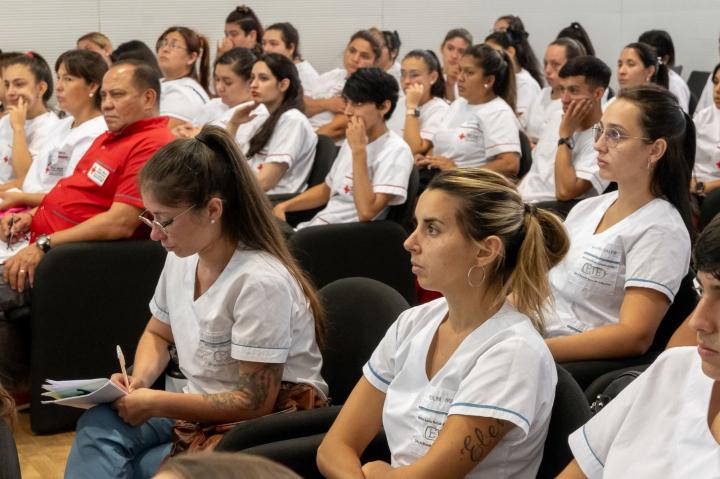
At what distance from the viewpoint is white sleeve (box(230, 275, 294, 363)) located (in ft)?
7.43

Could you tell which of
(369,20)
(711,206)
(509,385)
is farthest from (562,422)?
(369,20)

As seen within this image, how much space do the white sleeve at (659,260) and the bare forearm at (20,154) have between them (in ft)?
11.3

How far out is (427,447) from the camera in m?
1.91

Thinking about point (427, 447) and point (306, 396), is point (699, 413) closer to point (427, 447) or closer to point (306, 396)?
point (427, 447)

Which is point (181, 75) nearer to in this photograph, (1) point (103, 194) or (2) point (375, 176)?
(2) point (375, 176)

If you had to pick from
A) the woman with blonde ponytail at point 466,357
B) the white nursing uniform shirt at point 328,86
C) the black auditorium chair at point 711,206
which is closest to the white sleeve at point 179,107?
the white nursing uniform shirt at point 328,86

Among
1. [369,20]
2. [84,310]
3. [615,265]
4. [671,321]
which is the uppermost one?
[369,20]

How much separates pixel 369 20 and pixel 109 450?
6.82m

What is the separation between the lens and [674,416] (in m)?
1.61

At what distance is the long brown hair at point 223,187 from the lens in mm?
2352

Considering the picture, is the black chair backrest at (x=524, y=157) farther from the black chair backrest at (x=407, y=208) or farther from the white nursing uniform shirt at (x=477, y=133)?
the black chair backrest at (x=407, y=208)

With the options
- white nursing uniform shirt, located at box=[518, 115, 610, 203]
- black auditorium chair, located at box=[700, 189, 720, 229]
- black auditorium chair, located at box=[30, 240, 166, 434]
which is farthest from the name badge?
black auditorium chair, located at box=[700, 189, 720, 229]

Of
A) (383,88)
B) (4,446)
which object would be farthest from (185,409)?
(383,88)

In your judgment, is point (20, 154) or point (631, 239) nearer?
point (631, 239)
